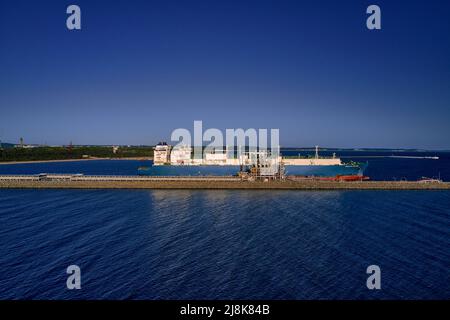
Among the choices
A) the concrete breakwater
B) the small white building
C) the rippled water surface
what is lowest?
the rippled water surface

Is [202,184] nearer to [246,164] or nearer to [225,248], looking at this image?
[246,164]

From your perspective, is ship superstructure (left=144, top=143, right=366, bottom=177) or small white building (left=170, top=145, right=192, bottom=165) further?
small white building (left=170, top=145, right=192, bottom=165)

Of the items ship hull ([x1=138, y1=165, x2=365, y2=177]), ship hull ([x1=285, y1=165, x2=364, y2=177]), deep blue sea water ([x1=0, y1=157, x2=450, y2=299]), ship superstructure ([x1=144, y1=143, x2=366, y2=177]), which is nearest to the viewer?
deep blue sea water ([x1=0, y1=157, x2=450, y2=299])

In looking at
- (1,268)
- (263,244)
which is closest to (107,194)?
(1,268)

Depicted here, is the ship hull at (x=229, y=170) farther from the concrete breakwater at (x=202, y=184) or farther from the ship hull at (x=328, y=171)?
the concrete breakwater at (x=202, y=184)

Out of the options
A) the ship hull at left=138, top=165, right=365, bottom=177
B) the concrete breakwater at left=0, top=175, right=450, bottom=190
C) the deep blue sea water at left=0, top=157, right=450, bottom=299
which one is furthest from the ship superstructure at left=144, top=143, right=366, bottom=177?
the deep blue sea water at left=0, top=157, right=450, bottom=299

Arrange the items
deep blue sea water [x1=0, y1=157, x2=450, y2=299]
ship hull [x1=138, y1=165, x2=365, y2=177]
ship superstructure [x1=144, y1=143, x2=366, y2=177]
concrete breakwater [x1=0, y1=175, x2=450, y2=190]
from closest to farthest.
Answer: deep blue sea water [x1=0, y1=157, x2=450, y2=299] → concrete breakwater [x1=0, y1=175, x2=450, y2=190] → ship superstructure [x1=144, y1=143, x2=366, y2=177] → ship hull [x1=138, y1=165, x2=365, y2=177]

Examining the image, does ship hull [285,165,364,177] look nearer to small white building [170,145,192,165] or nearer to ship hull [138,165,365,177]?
ship hull [138,165,365,177]
